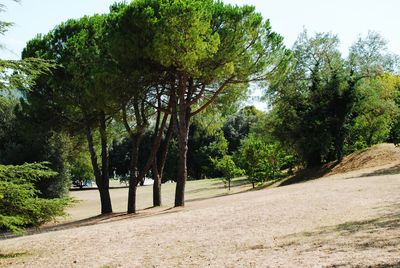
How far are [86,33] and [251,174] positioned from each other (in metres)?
14.4

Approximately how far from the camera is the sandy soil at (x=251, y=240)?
6.34 meters

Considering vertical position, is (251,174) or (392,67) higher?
(392,67)

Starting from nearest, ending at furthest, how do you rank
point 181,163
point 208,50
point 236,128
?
→ 1. point 208,50
2. point 181,163
3. point 236,128

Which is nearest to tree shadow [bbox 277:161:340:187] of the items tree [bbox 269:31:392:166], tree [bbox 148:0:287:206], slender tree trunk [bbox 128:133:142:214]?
tree [bbox 269:31:392:166]

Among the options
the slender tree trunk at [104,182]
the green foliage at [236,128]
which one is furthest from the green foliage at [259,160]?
the green foliage at [236,128]

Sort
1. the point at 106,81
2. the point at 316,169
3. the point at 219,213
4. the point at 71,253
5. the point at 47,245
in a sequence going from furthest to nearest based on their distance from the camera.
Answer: the point at 316,169, the point at 106,81, the point at 219,213, the point at 47,245, the point at 71,253

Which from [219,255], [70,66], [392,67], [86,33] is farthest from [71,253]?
[392,67]

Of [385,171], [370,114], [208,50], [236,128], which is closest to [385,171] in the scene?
[385,171]

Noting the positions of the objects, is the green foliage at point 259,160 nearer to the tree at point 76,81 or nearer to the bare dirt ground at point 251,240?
the tree at point 76,81

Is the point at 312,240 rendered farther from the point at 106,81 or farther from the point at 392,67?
the point at 392,67

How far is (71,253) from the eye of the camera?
8.59 m

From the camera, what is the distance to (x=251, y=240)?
8133 millimetres

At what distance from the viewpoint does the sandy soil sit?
6.34 meters

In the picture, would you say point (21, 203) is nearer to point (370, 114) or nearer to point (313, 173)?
point (313, 173)
